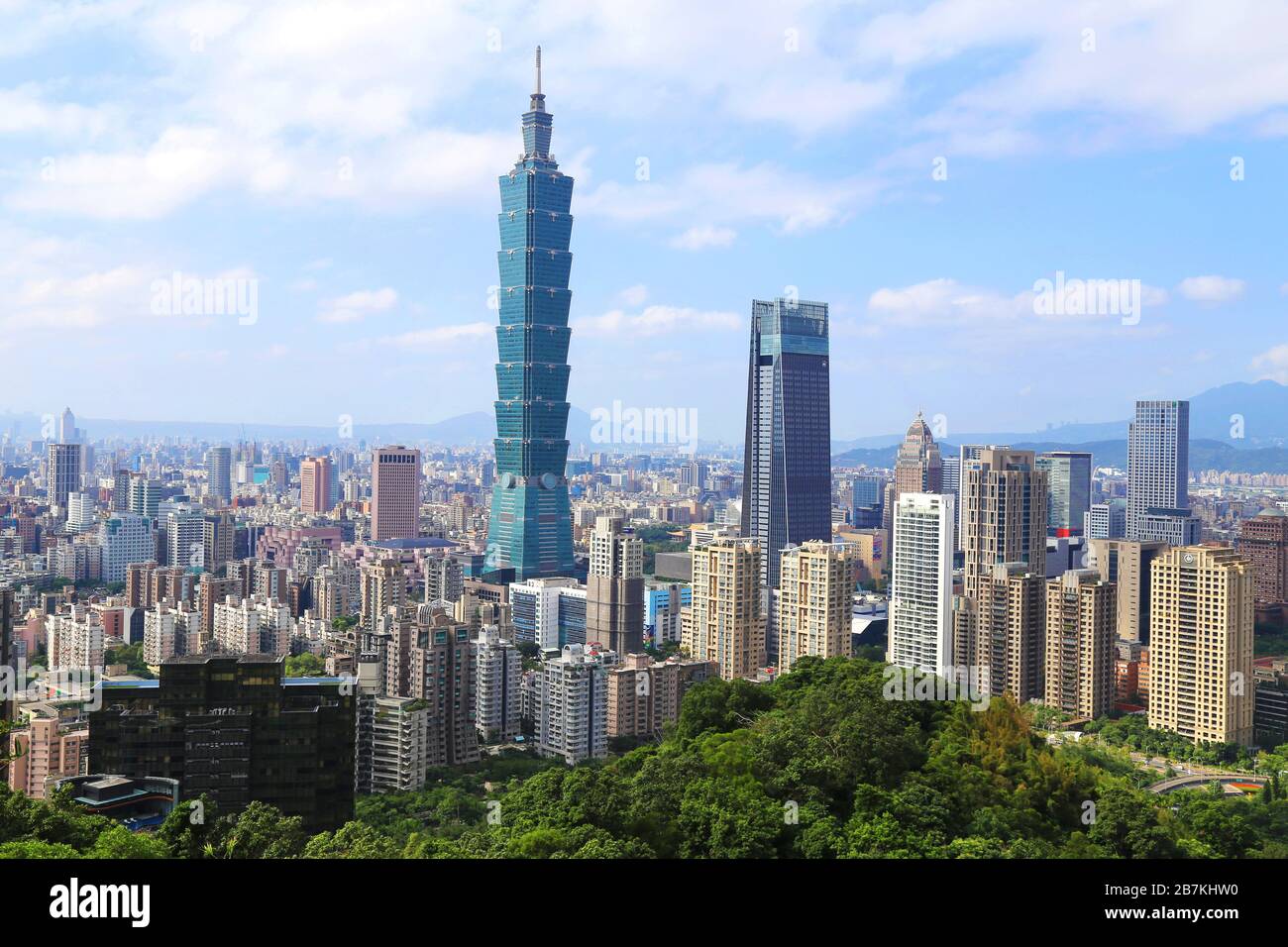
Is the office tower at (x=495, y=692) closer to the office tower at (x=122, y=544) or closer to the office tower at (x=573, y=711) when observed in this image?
the office tower at (x=573, y=711)

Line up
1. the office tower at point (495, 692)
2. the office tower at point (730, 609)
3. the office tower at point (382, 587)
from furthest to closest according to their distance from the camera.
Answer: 1. the office tower at point (382, 587)
2. the office tower at point (730, 609)
3. the office tower at point (495, 692)

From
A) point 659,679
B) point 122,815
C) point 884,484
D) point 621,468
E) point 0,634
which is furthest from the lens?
point 621,468

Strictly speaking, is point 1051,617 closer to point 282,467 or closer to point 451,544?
point 451,544

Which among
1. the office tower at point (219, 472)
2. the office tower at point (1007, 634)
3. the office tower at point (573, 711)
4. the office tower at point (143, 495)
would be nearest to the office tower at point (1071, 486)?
the office tower at point (1007, 634)

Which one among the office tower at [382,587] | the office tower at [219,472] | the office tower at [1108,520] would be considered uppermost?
the office tower at [219,472]

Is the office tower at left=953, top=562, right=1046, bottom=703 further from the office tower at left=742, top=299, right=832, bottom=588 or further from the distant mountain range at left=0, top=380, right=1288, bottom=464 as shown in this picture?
the office tower at left=742, top=299, right=832, bottom=588
